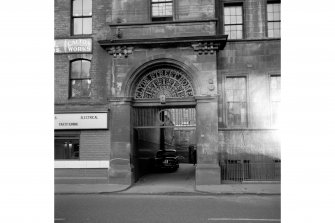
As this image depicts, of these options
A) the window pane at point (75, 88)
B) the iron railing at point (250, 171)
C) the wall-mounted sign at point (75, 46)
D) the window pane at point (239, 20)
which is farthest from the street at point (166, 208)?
the window pane at point (239, 20)

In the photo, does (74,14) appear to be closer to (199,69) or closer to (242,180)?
(199,69)

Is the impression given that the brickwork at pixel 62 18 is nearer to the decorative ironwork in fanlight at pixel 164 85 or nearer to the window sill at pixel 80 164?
the decorative ironwork in fanlight at pixel 164 85

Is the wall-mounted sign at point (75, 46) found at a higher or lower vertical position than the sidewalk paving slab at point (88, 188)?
higher

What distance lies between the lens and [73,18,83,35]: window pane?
49.0 ft

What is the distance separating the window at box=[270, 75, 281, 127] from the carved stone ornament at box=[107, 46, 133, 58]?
23.5 ft

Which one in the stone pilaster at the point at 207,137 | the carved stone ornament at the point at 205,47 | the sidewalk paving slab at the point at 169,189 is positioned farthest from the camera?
the carved stone ornament at the point at 205,47

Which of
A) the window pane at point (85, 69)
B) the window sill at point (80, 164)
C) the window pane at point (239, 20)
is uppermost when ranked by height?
the window pane at point (239, 20)

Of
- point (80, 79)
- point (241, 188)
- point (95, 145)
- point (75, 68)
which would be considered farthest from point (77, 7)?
point (241, 188)

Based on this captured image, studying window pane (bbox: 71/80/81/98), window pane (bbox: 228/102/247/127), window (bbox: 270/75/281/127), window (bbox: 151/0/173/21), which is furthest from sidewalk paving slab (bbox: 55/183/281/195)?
window (bbox: 151/0/173/21)

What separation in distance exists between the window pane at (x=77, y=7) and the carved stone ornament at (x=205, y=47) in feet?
20.5

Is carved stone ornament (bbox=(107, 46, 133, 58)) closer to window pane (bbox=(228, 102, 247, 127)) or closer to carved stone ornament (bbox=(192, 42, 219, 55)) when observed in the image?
carved stone ornament (bbox=(192, 42, 219, 55))

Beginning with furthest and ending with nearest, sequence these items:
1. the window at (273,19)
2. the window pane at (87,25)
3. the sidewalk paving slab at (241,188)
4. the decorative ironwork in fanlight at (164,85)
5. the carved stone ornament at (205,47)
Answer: the window pane at (87,25) < the window at (273,19) < the decorative ironwork in fanlight at (164,85) < the carved stone ornament at (205,47) < the sidewalk paving slab at (241,188)

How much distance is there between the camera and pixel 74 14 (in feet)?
49.3

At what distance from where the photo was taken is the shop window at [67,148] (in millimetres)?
14281
